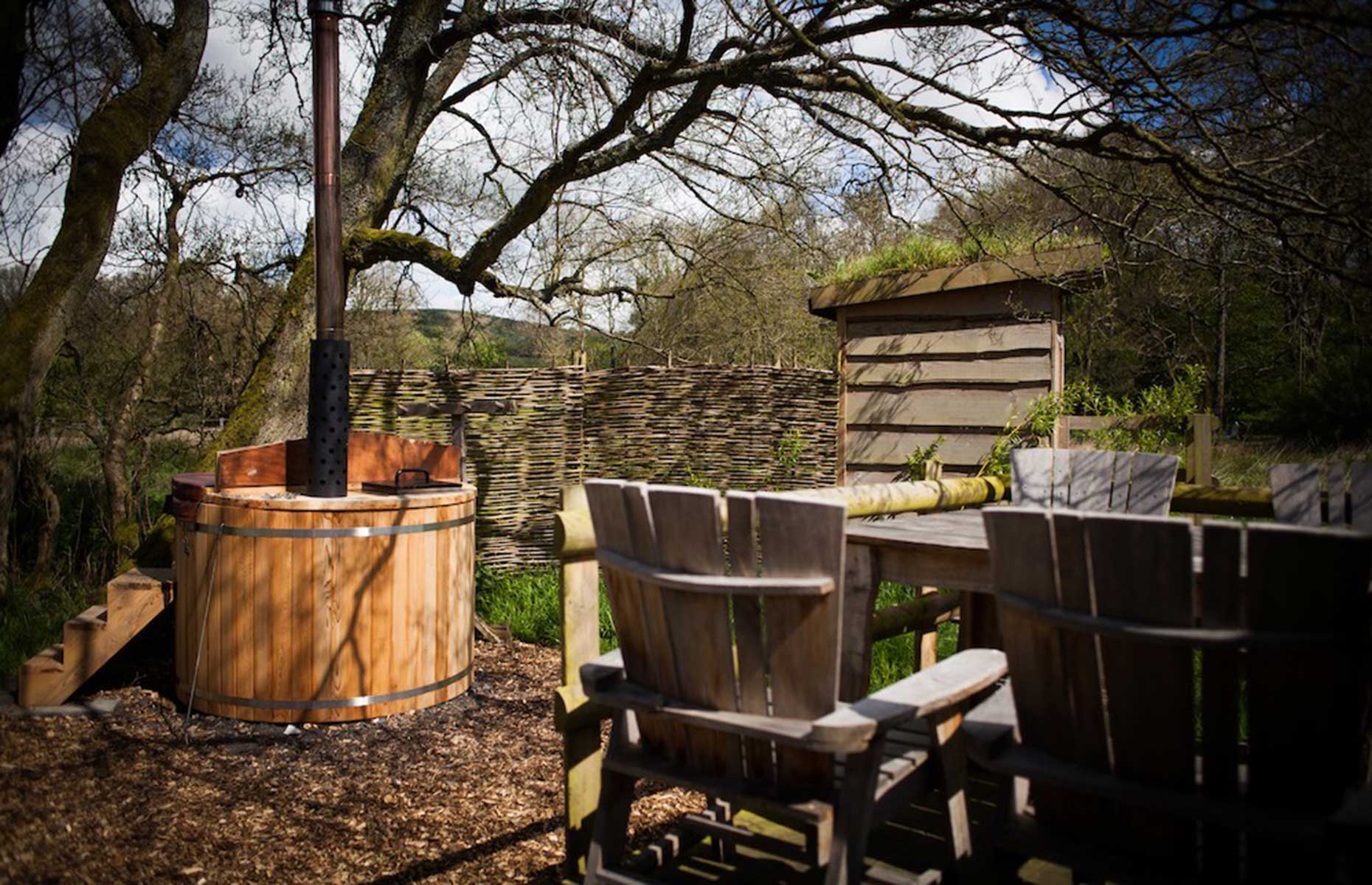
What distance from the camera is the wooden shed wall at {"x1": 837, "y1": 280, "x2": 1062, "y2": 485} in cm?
682

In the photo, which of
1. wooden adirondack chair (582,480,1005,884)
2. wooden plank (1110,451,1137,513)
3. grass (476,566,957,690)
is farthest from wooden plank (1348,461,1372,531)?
grass (476,566,957,690)

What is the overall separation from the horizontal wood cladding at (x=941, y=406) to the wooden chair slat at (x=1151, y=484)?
2962 mm

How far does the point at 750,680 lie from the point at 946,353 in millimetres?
5669

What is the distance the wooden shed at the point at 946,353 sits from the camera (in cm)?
674

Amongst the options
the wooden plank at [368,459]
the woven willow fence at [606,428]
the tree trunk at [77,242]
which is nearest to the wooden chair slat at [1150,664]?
the wooden plank at [368,459]

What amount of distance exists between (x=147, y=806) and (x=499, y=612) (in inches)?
131

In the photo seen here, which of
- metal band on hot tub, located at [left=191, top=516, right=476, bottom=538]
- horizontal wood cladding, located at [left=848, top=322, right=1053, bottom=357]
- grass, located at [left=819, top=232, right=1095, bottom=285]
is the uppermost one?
grass, located at [left=819, top=232, right=1095, bottom=285]

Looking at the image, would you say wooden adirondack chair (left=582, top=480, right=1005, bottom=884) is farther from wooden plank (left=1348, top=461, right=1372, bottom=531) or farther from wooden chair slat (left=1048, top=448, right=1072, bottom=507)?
wooden chair slat (left=1048, top=448, right=1072, bottom=507)

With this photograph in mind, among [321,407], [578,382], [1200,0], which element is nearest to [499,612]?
[578,382]

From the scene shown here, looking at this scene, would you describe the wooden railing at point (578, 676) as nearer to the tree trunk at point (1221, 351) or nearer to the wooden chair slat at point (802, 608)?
the wooden chair slat at point (802, 608)

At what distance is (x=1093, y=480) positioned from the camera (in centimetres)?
394

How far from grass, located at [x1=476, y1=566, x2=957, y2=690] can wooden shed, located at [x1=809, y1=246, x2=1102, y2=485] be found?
126 cm

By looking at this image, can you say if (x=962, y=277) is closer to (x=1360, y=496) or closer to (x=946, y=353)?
(x=946, y=353)

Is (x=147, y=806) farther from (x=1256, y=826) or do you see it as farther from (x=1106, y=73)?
(x=1106, y=73)
